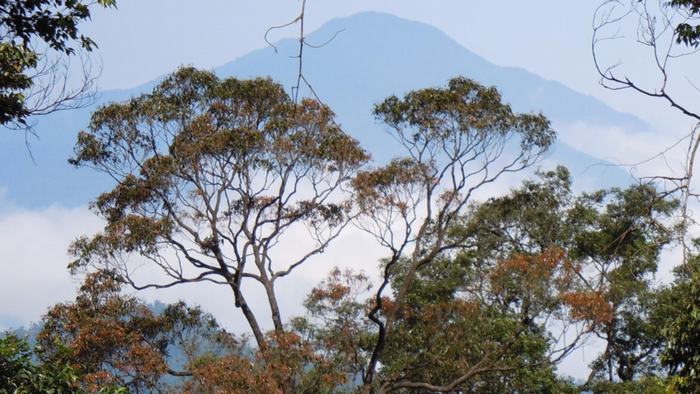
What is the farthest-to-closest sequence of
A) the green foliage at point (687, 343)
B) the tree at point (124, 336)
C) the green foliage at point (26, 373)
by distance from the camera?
the tree at point (124, 336), the green foliage at point (26, 373), the green foliage at point (687, 343)

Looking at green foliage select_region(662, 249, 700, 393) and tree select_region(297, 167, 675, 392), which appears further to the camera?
tree select_region(297, 167, 675, 392)

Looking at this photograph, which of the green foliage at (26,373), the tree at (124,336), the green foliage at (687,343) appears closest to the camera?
the green foliage at (687,343)

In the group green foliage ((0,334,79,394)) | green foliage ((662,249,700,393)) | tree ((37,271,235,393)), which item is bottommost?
green foliage ((662,249,700,393))

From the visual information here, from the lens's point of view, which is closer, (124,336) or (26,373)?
(26,373)

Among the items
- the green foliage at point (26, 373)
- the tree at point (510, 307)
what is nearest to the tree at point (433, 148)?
the tree at point (510, 307)

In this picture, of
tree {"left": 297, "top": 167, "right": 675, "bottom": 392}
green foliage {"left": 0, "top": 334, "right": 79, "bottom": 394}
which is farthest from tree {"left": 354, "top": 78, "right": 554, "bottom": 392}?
green foliage {"left": 0, "top": 334, "right": 79, "bottom": 394}

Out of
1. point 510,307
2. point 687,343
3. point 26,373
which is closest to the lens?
point 687,343

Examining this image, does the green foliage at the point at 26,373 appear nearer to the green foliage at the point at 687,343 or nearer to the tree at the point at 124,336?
the green foliage at the point at 687,343

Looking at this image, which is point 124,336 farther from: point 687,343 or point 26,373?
point 687,343

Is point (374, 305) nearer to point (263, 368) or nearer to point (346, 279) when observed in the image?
point (346, 279)

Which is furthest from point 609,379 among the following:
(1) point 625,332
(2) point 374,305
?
(2) point 374,305

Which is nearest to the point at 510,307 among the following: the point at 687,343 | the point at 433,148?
the point at 433,148

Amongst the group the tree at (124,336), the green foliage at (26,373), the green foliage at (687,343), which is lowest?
the green foliage at (687,343)

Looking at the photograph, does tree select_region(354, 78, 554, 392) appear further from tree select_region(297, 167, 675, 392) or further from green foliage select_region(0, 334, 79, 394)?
green foliage select_region(0, 334, 79, 394)
